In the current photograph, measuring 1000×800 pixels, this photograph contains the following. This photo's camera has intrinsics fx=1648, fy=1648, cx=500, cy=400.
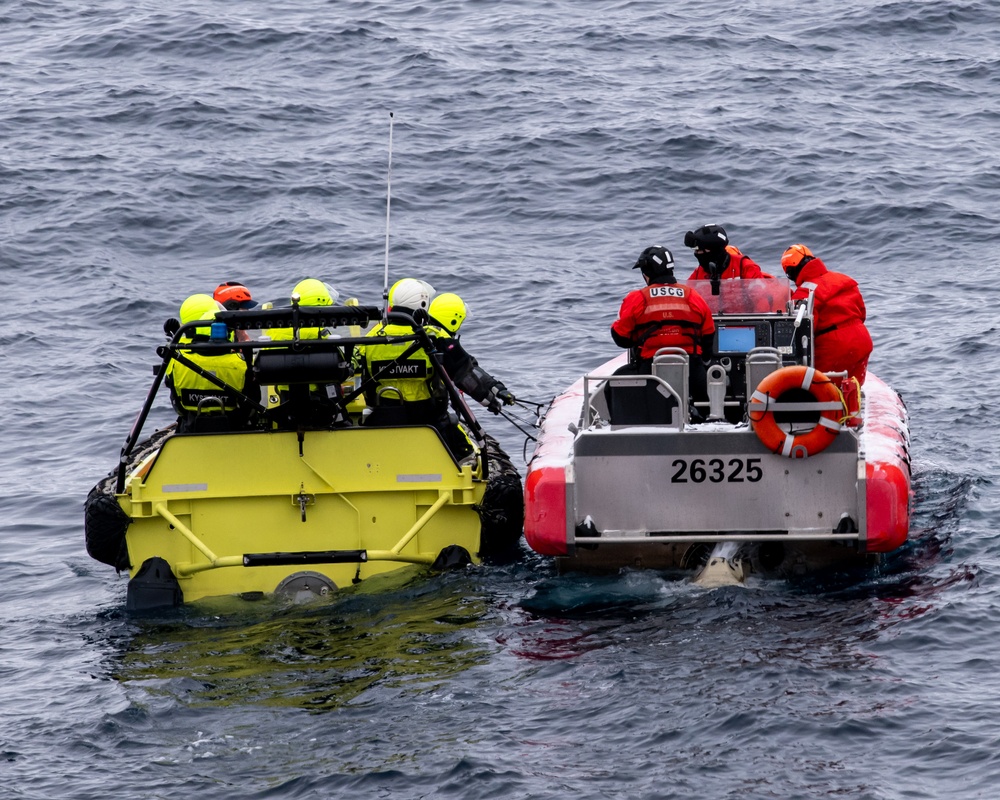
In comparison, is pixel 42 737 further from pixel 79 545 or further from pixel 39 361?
pixel 39 361

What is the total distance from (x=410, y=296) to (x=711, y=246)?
2362 mm

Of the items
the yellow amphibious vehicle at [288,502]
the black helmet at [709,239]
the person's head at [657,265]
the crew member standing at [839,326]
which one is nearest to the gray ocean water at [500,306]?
the yellow amphibious vehicle at [288,502]

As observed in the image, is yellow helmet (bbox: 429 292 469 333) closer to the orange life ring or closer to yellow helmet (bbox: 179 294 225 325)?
yellow helmet (bbox: 179 294 225 325)

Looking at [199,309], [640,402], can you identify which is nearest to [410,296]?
[199,309]

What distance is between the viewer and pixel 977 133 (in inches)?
909

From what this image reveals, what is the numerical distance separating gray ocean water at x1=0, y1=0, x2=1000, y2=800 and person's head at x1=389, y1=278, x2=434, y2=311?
1873 millimetres

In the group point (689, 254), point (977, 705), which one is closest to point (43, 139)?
point (689, 254)

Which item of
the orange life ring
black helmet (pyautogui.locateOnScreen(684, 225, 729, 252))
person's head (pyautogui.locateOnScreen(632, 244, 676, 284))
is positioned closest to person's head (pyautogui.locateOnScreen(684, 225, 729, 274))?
black helmet (pyautogui.locateOnScreen(684, 225, 729, 252))

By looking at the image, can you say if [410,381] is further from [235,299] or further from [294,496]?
[235,299]

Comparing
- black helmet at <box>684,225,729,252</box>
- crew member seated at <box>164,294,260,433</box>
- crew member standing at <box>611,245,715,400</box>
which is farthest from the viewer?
black helmet at <box>684,225,729,252</box>

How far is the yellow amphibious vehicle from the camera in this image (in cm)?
996

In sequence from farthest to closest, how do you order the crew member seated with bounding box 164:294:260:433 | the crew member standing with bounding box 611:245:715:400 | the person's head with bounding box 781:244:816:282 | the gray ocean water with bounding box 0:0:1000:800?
the person's head with bounding box 781:244:816:282
the crew member standing with bounding box 611:245:715:400
the crew member seated with bounding box 164:294:260:433
the gray ocean water with bounding box 0:0:1000:800

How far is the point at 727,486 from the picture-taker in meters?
9.52

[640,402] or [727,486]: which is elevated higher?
[640,402]
